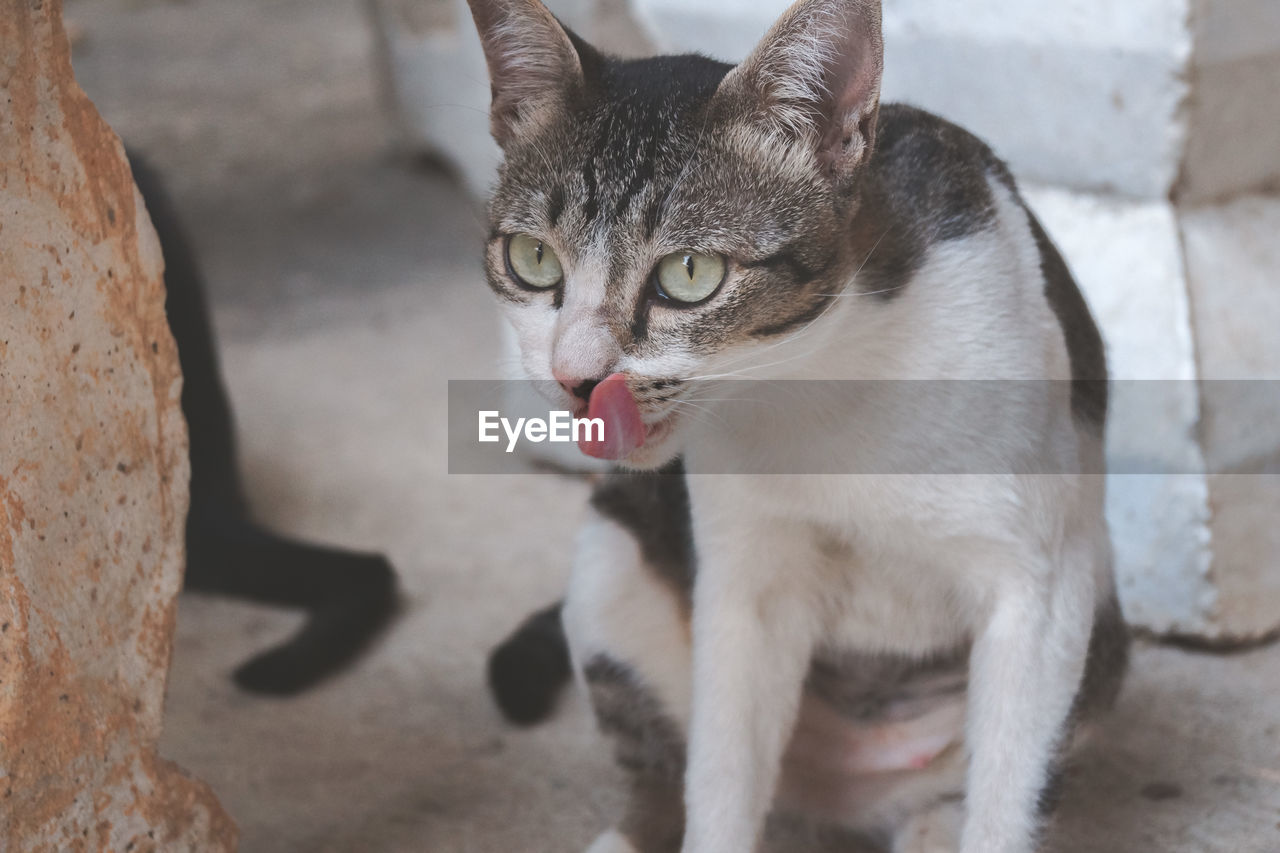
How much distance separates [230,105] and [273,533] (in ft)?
14.6

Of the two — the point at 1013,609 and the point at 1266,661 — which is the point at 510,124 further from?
the point at 1266,661

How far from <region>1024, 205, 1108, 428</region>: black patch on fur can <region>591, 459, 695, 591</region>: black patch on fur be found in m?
0.54

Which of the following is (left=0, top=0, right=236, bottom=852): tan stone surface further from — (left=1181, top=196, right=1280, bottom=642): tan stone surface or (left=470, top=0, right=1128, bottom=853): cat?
(left=1181, top=196, right=1280, bottom=642): tan stone surface

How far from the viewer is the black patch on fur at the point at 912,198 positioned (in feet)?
5.11

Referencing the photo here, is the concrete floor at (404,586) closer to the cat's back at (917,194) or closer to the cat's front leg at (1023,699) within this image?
the cat's front leg at (1023,699)

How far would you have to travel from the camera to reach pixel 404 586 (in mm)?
2836

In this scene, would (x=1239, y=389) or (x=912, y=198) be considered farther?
(x=1239, y=389)

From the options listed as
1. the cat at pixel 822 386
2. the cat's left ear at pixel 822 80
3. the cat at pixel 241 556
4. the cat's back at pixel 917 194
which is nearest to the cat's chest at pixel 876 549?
the cat at pixel 822 386

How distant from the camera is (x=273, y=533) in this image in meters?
2.75

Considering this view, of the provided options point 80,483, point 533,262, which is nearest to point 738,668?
point 533,262

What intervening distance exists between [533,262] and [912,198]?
477mm

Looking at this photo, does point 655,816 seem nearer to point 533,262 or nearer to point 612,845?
point 612,845

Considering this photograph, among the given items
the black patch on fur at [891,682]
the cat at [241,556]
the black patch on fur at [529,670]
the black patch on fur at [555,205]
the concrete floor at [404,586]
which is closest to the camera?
the black patch on fur at [555,205]

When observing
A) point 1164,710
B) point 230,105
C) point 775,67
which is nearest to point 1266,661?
point 1164,710
